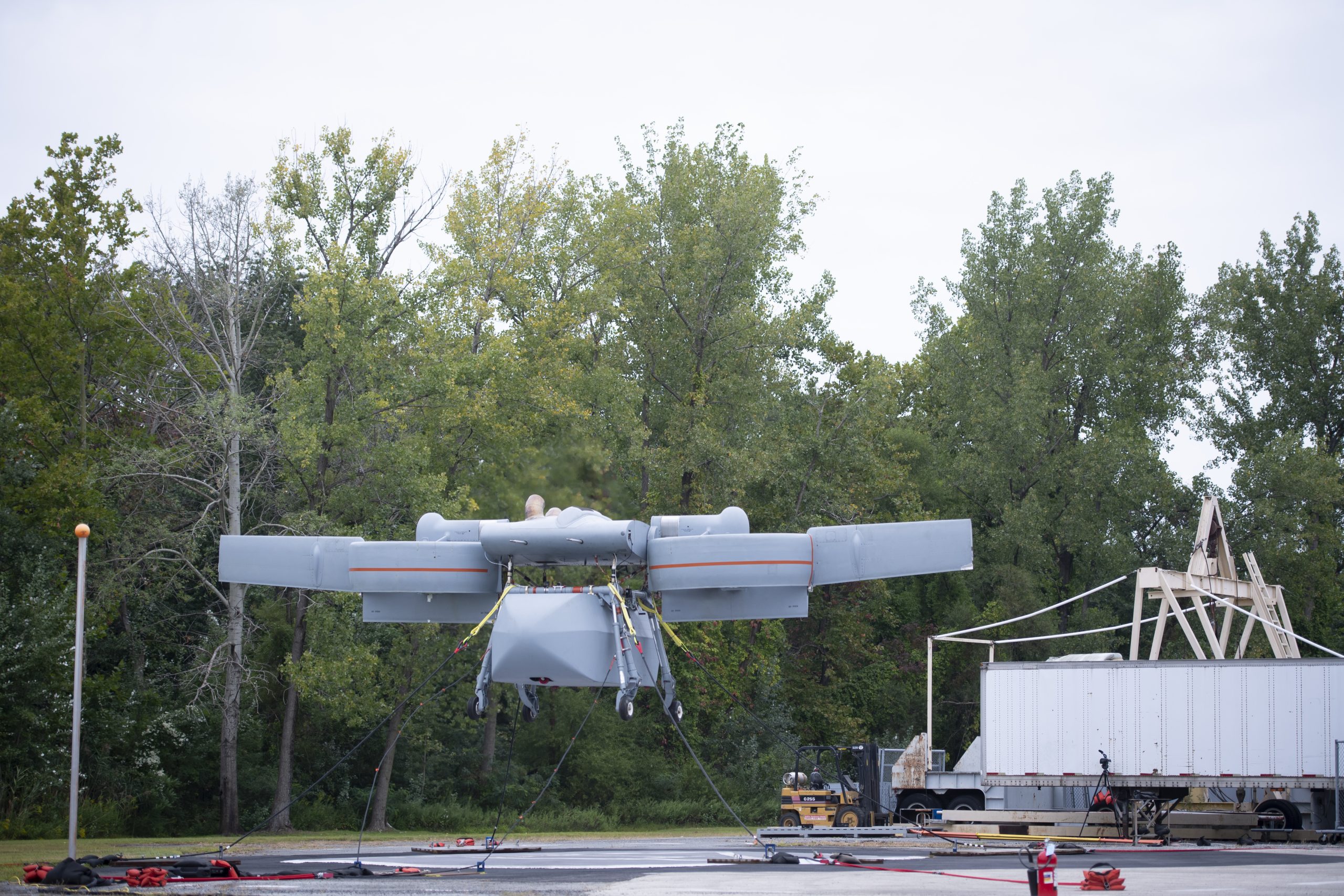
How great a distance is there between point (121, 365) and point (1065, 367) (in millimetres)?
29685

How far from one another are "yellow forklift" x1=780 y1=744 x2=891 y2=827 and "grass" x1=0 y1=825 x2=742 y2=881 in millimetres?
2473

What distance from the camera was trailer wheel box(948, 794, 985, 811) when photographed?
27.3 meters

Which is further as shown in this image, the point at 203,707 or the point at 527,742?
the point at 527,742

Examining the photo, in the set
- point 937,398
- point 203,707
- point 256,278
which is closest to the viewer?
point 203,707

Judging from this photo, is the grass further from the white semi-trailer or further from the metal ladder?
the metal ladder

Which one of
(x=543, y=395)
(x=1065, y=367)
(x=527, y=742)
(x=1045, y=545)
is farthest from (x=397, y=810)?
(x=1065, y=367)

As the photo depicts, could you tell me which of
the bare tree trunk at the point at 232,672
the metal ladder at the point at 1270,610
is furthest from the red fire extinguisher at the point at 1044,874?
the bare tree trunk at the point at 232,672

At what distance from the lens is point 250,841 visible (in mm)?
26156

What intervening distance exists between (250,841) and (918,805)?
46.4 feet

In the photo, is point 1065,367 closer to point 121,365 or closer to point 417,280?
point 417,280

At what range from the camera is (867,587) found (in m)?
40.9

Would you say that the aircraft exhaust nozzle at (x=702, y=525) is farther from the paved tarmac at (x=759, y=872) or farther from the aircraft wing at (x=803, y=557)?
the paved tarmac at (x=759, y=872)

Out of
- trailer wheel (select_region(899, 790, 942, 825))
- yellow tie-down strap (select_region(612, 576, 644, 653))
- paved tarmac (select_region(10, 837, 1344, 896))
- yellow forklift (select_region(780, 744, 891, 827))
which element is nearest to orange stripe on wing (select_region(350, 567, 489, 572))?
yellow tie-down strap (select_region(612, 576, 644, 653))

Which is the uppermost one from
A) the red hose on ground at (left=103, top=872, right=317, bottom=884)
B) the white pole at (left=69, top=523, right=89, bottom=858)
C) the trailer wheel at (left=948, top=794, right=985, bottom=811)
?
the white pole at (left=69, top=523, right=89, bottom=858)
